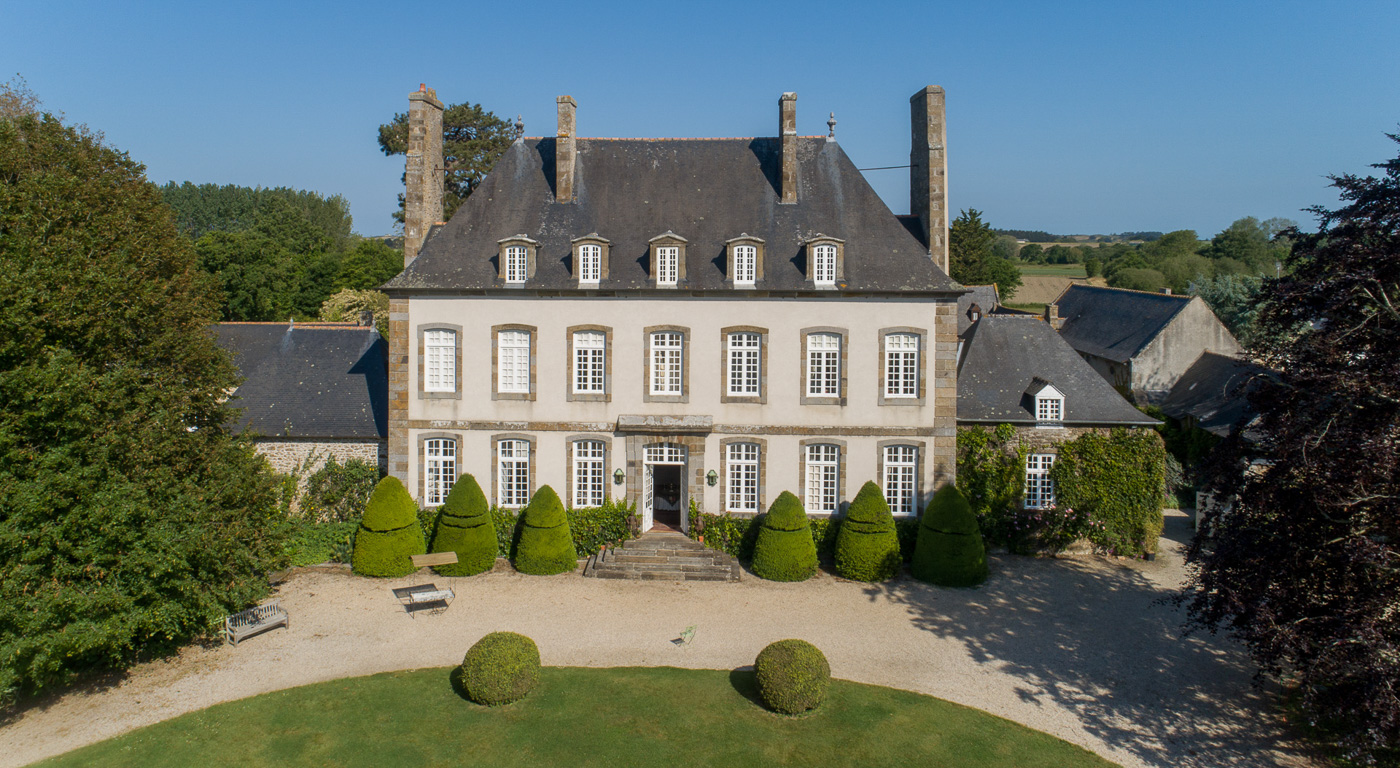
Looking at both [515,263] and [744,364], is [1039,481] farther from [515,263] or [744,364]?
[515,263]

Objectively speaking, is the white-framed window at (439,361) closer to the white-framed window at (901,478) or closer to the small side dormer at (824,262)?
the small side dormer at (824,262)

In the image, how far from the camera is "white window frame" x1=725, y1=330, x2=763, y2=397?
1962 cm

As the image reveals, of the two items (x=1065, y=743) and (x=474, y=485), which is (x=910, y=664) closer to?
(x=1065, y=743)

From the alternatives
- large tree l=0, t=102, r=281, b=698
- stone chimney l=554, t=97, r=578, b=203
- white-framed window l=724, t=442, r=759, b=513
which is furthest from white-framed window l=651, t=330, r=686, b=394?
large tree l=0, t=102, r=281, b=698

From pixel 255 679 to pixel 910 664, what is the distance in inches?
433

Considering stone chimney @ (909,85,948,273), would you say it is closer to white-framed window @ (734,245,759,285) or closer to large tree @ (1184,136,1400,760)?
white-framed window @ (734,245,759,285)

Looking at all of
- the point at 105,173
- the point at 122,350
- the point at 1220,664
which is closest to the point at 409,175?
the point at 105,173

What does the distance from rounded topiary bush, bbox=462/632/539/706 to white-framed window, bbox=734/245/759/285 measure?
991cm

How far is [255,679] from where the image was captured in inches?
544

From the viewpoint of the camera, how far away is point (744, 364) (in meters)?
19.7

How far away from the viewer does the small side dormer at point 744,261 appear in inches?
768

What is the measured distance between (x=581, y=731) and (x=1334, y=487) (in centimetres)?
1025

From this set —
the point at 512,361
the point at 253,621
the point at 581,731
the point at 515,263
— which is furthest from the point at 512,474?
the point at 581,731

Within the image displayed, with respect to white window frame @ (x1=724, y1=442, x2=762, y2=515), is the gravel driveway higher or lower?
lower
